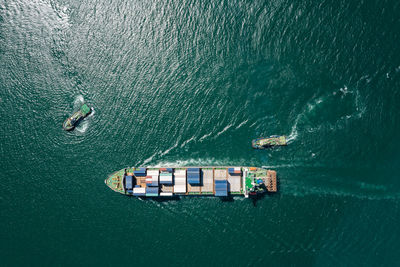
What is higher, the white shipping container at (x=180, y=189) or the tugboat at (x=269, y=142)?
the tugboat at (x=269, y=142)

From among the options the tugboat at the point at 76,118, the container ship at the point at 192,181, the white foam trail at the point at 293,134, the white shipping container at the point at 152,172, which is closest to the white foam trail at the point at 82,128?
the tugboat at the point at 76,118

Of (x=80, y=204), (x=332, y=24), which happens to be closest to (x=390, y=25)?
(x=332, y=24)

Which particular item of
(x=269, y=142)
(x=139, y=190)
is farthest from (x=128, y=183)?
(x=269, y=142)

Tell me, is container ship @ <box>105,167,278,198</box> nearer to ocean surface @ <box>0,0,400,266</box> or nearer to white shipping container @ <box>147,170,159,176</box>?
white shipping container @ <box>147,170,159,176</box>

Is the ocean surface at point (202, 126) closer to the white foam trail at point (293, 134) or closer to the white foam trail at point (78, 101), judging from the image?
the white foam trail at point (78, 101)

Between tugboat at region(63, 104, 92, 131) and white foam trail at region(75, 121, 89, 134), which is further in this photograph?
white foam trail at region(75, 121, 89, 134)

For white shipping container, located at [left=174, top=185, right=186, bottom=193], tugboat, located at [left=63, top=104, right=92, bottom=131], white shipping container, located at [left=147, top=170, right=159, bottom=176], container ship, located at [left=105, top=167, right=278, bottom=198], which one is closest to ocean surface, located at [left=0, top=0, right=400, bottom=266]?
tugboat, located at [left=63, top=104, right=92, bottom=131]

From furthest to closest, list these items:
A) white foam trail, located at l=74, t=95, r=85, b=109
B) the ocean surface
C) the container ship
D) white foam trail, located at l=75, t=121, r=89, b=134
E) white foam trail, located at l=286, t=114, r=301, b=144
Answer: white foam trail, located at l=74, t=95, r=85, b=109 < white foam trail, located at l=75, t=121, r=89, b=134 < white foam trail, located at l=286, t=114, r=301, b=144 < the container ship < the ocean surface
